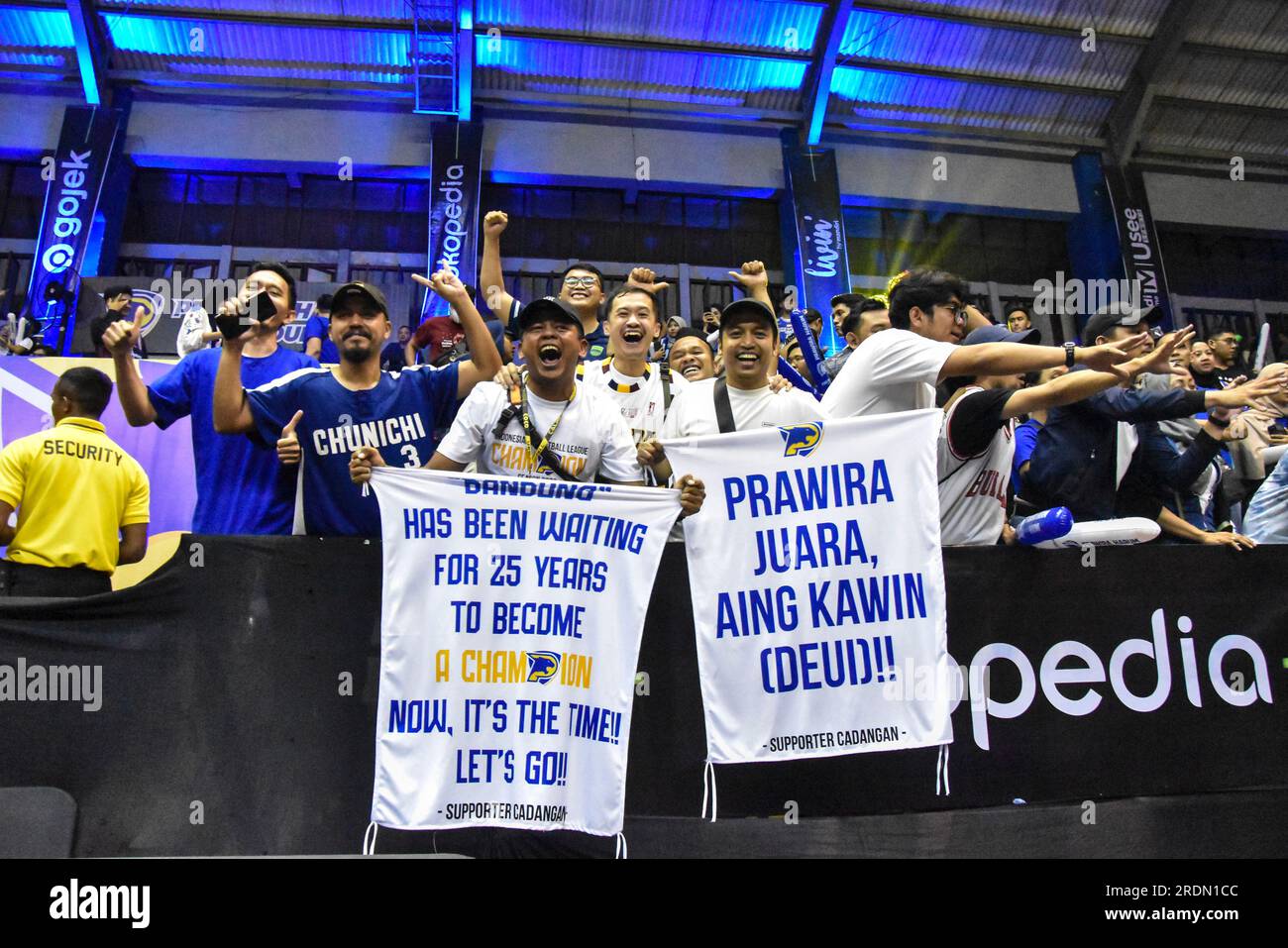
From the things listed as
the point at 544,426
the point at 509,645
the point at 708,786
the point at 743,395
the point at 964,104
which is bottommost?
the point at 708,786

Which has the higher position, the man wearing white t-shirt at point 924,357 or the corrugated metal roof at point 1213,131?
the corrugated metal roof at point 1213,131

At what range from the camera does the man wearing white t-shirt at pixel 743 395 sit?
13.3 ft

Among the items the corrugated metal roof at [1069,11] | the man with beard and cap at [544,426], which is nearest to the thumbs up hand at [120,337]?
the man with beard and cap at [544,426]

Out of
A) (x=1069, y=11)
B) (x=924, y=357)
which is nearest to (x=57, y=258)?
(x=924, y=357)

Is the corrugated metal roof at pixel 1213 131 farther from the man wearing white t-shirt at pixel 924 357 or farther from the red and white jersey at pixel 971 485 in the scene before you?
the red and white jersey at pixel 971 485

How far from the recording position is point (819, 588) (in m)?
3.48

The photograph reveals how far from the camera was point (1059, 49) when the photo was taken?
17328 mm

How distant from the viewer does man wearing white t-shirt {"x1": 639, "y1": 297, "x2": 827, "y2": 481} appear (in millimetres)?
4051

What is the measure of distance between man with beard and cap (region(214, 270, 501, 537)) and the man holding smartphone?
192 millimetres

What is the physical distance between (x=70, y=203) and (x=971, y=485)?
1682 centimetres

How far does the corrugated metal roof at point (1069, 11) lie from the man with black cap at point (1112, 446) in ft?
46.8

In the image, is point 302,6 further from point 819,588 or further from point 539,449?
point 819,588

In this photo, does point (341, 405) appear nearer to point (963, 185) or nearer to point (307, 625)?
point (307, 625)

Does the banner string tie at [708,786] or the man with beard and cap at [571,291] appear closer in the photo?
the banner string tie at [708,786]
